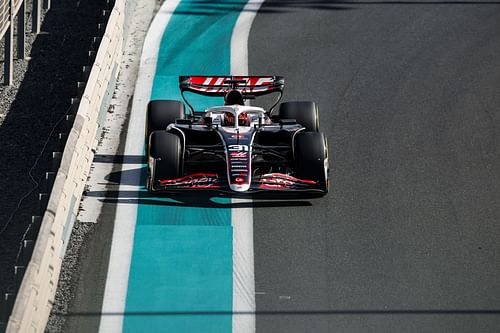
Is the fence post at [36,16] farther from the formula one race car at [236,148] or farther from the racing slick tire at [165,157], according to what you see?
the racing slick tire at [165,157]

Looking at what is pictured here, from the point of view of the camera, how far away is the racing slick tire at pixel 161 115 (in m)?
16.7

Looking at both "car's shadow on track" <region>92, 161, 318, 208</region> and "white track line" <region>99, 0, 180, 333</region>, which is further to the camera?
"car's shadow on track" <region>92, 161, 318, 208</region>

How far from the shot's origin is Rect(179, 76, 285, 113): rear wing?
17.2 m

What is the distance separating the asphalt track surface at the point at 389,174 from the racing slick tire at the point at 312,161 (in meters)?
0.50

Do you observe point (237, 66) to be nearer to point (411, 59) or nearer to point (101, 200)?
point (411, 59)

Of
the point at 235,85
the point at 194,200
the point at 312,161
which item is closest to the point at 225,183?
the point at 194,200

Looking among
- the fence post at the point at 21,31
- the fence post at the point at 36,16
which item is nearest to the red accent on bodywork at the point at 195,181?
the fence post at the point at 21,31

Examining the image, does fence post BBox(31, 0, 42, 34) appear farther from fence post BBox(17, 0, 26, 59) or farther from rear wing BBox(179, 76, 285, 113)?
rear wing BBox(179, 76, 285, 113)

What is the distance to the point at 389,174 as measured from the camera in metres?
16.8

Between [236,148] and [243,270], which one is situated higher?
[236,148]

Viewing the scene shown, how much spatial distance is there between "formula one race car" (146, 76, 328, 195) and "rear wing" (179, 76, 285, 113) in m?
0.13

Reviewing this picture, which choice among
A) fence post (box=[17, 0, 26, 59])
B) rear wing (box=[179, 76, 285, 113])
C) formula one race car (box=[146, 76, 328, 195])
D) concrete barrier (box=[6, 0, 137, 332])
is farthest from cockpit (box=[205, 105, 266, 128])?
fence post (box=[17, 0, 26, 59])

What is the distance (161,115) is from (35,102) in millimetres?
2811

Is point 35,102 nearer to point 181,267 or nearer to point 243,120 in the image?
point 243,120
